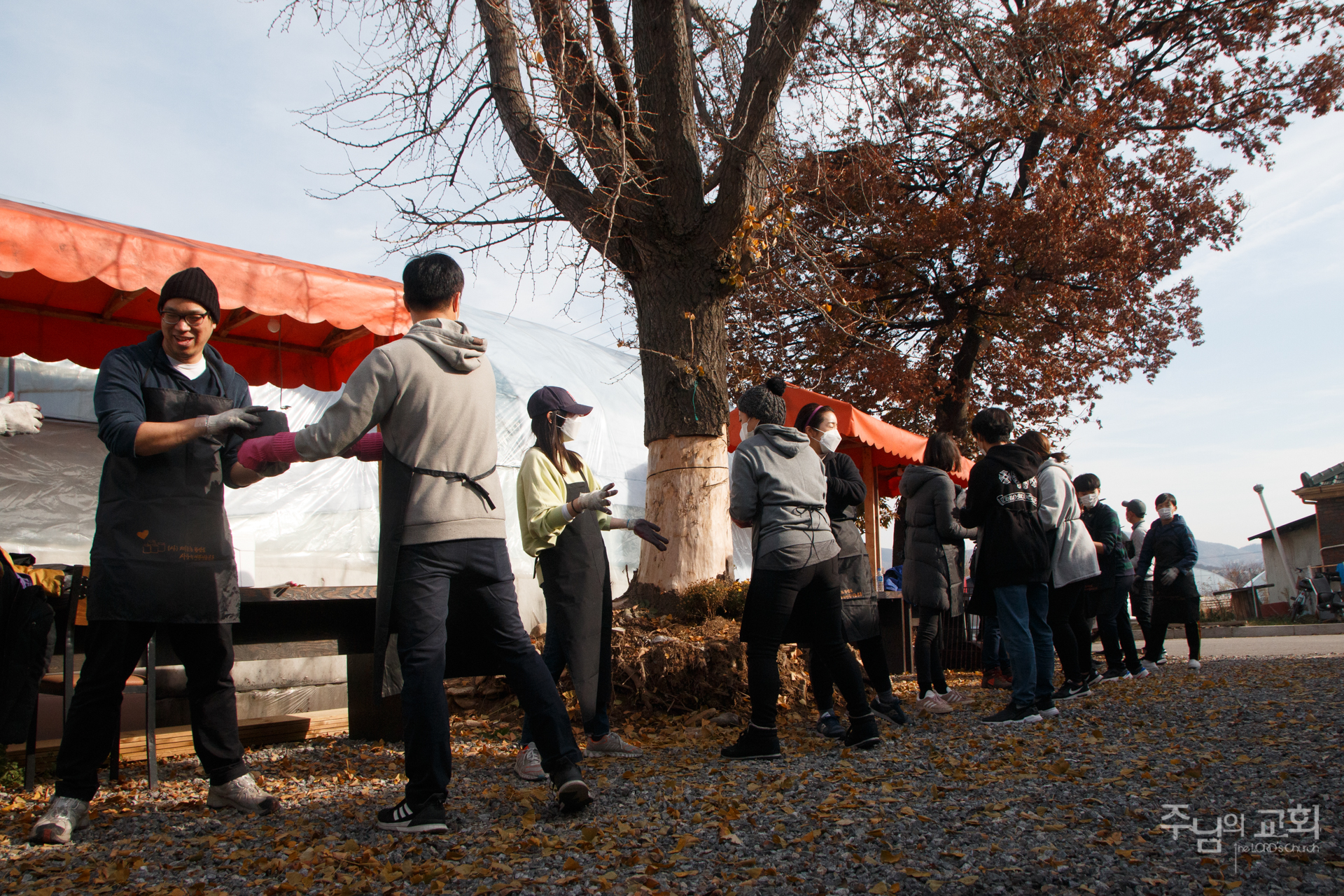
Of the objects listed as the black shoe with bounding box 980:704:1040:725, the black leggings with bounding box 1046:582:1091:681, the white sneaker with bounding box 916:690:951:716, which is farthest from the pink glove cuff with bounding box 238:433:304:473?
the black leggings with bounding box 1046:582:1091:681

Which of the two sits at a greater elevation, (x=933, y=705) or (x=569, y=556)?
(x=569, y=556)

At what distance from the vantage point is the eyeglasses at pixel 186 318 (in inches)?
123

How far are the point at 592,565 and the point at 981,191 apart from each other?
1379cm

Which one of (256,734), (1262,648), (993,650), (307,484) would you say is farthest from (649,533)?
(1262,648)

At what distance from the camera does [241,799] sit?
3148mm

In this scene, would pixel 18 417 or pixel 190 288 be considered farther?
pixel 18 417

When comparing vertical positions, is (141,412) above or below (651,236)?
below

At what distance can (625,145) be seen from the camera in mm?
6055

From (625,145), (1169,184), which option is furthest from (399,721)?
(1169,184)

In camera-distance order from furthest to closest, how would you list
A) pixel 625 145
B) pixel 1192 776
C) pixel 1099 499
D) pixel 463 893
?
pixel 1099 499
pixel 625 145
pixel 1192 776
pixel 463 893

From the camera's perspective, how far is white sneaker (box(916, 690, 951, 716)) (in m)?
5.39

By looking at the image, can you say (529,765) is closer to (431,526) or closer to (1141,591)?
(431,526)

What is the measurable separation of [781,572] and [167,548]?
8.08ft

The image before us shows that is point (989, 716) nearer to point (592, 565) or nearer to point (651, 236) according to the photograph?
point (592, 565)
